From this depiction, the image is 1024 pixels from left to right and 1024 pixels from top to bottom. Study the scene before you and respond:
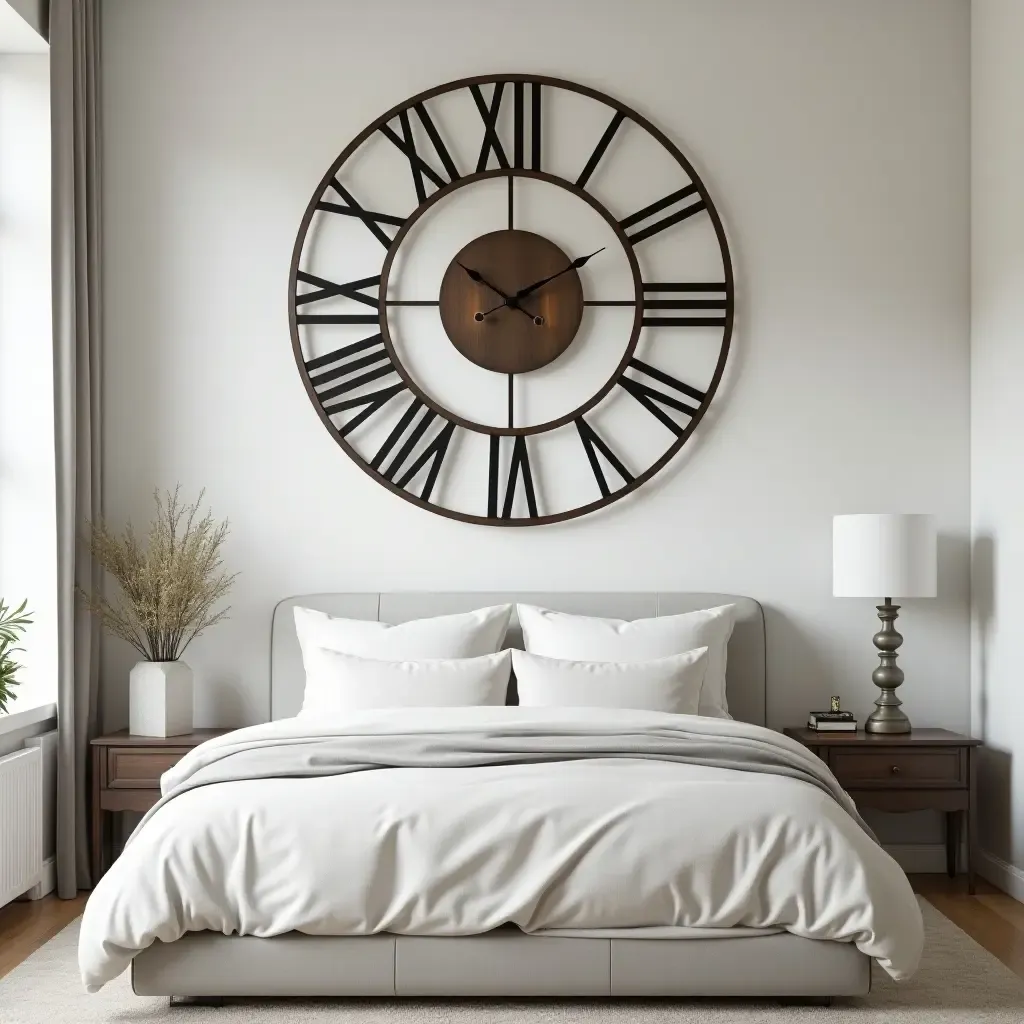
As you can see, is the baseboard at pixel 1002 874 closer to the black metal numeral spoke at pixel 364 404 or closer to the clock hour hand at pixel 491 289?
the clock hour hand at pixel 491 289

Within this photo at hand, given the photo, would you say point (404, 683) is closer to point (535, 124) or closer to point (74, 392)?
point (74, 392)

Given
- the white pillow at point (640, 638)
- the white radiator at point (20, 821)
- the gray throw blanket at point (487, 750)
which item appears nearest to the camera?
the gray throw blanket at point (487, 750)

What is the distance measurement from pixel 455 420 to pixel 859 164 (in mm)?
1820

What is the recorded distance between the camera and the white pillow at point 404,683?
3.76 m

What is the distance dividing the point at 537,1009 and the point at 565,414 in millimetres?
2194

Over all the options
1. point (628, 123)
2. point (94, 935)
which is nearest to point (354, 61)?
point (628, 123)

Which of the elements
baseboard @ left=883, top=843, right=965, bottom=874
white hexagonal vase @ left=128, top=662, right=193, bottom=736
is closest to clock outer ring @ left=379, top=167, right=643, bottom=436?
white hexagonal vase @ left=128, top=662, right=193, bottom=736

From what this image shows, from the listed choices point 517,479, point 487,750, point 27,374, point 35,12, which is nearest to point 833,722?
point 517,479

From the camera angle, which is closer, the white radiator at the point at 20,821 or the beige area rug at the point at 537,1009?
the beige area rug at the point at 537,1009

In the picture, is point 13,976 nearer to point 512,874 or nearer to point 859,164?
point 512,874

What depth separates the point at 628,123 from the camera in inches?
173

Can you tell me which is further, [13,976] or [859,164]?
[859,164]

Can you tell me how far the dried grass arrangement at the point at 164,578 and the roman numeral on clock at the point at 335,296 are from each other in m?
0.82

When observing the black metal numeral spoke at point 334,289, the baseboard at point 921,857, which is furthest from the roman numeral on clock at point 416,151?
the baseboard at point 921,857
